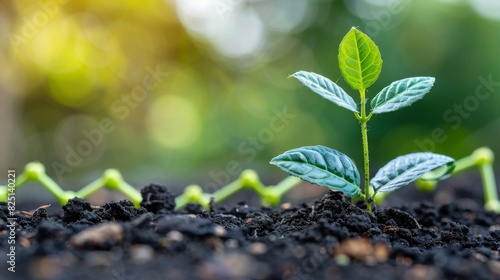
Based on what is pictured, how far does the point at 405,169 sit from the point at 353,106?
20cm

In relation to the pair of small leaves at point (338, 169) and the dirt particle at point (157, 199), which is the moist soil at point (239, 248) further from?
the dirt particle at point (157, 199)

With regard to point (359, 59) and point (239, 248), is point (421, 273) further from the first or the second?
point (359, 59)

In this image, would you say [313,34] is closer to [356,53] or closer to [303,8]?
[303,8]

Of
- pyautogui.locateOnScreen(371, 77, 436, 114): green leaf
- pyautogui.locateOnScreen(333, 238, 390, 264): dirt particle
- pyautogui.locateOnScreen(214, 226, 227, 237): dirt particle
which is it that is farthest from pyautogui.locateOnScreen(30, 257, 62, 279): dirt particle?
pyautogui.locateOnScreen(371, 77, 436, 114): green leaf

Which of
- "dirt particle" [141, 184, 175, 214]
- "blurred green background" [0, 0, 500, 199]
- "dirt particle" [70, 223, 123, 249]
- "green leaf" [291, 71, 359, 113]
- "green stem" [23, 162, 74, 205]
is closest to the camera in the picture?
"dirt particle" [70, 223, 123, 249]

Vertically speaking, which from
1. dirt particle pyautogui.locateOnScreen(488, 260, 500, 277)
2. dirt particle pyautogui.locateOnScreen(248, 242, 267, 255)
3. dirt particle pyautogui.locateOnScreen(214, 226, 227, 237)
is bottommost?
dirt particle pyautogui.locateOnScreen(488, 260, 500, 277)

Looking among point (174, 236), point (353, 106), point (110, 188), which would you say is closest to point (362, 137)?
point (353, 106)

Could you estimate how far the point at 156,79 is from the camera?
805cm

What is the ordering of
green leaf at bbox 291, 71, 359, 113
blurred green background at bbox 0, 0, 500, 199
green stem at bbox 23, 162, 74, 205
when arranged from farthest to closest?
blurred green background at bbox 0, 0, 500, 199 → green stem at bbox 23, 162, 74, 205 → green leaf at bbox 291, 71, 359, 113

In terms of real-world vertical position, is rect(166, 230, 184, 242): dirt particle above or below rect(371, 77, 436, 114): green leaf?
below

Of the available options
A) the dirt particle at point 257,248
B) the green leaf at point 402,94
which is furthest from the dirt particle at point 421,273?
the green leaf at point 402,94

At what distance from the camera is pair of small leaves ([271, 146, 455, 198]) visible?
1.03 meters

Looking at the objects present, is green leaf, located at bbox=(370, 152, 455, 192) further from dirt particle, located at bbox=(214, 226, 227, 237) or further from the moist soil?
dirt particle, located at bbox=(214, 226, 227, 237)

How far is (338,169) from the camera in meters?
1.06
